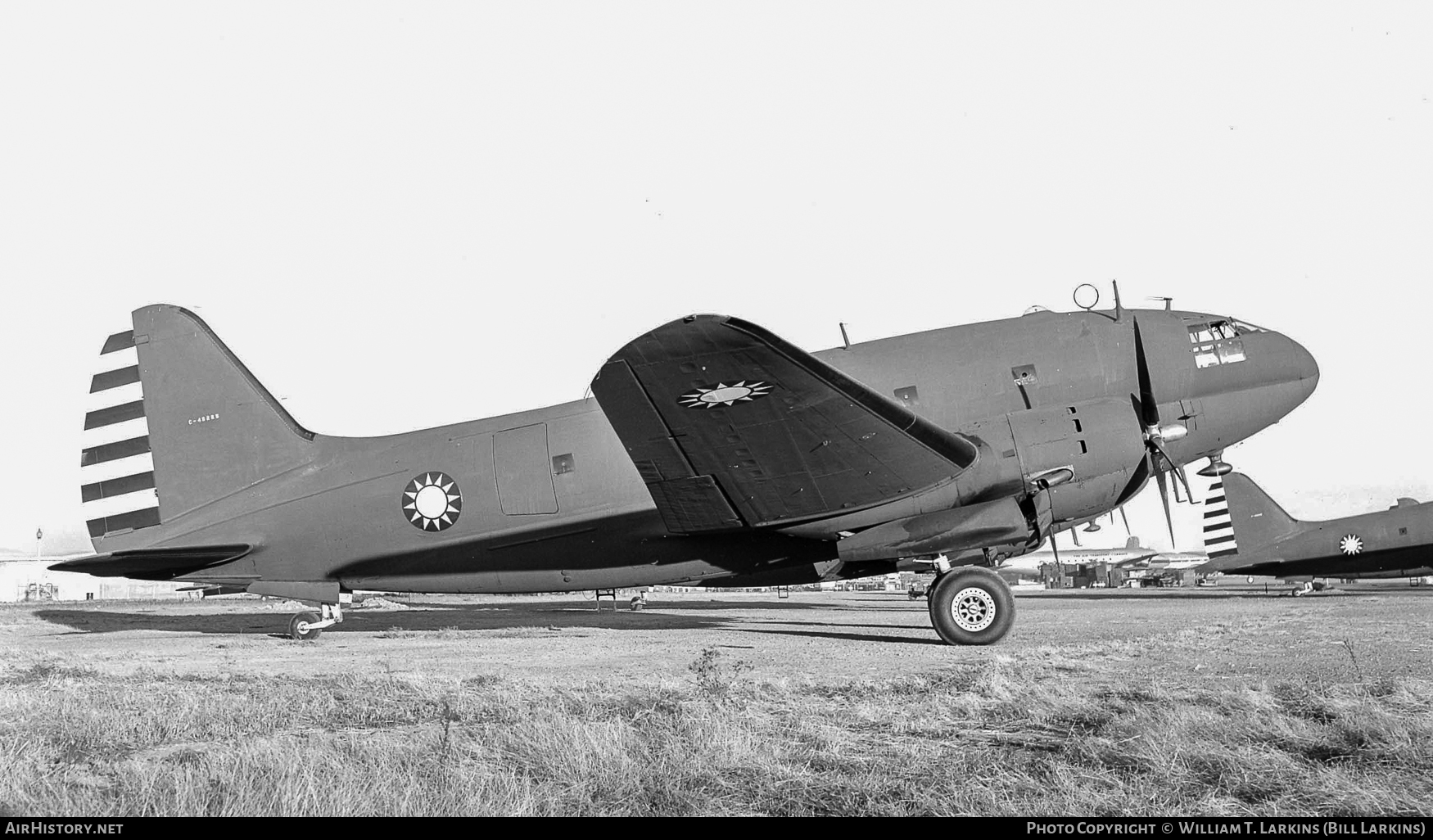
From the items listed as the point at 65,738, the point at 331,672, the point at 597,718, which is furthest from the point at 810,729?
the point at 331,672

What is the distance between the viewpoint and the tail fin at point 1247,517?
4338 cm

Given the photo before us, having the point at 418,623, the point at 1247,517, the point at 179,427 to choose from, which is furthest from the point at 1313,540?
the point at 179,427

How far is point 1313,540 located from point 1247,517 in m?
2.54

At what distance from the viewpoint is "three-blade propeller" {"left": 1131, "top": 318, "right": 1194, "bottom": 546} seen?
Answer: 15641 mm

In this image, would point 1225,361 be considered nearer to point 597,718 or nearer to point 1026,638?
point 1026,638

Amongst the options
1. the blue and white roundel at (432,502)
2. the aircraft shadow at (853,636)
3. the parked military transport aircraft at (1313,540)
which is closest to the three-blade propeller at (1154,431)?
the aircraft shadow at (853,636)

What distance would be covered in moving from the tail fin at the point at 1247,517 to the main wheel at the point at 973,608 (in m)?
32.0

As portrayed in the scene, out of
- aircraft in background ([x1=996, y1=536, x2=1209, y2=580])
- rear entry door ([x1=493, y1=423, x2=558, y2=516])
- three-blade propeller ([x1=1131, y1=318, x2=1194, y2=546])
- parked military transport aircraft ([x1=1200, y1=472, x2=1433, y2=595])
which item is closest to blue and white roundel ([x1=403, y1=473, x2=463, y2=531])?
rear entry door ([x1=493, y1=423, x2=558, y2=516])

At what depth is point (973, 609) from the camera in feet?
50.4

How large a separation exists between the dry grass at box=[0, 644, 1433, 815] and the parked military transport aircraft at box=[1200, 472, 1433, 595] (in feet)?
115

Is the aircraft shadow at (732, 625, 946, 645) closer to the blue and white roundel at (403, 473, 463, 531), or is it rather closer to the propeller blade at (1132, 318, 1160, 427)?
the propeller blade at (1132, 318, 1160, 427)

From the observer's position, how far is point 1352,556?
4172cm

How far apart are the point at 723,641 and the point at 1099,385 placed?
24.0ft

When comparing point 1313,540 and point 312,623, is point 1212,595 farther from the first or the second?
point 312,623
